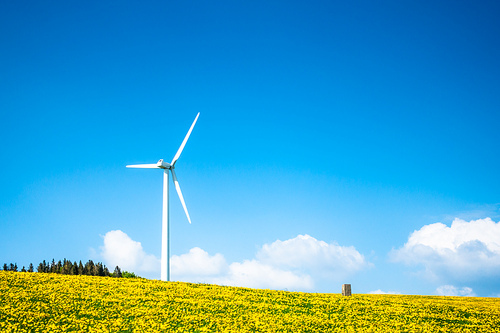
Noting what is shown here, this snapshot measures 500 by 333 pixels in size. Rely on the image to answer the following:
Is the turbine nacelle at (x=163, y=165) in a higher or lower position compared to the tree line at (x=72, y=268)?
higher

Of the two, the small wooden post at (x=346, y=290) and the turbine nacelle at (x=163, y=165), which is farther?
the turbine nacelle at (x=163, y=165)

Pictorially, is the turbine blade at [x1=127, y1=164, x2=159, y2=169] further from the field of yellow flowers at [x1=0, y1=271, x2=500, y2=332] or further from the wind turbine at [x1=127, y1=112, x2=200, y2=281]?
Answer: the field of yellow flowers at [x1=0, y1=271, x2=500, y2=332]

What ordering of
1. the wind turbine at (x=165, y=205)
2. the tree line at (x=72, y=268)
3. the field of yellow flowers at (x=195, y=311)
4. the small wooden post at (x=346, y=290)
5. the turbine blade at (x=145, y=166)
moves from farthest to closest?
the tree line at (x=72, y=268), the turbine blade at (x=145, y=166), the wind turbine at (x=165, y=205), the small wooden post at (x=346, y=290), the field of yellow flowers at (x=195, y=311)

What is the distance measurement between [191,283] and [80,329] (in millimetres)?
16333

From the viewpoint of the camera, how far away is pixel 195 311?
23.6 meters

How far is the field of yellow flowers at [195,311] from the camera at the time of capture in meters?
20.2

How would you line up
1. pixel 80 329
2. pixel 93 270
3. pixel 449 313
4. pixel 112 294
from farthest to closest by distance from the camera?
pixel 93 270, pixel 449 313, pixel 112 294, pixel 80 329

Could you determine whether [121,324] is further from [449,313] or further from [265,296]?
[449,313]

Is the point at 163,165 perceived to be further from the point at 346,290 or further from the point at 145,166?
the point at 346,290

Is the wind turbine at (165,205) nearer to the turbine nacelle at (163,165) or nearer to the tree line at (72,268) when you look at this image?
the turbine nacelle at (163,165)

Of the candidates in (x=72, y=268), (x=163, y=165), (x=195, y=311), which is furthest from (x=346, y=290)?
(x=72, y=268)

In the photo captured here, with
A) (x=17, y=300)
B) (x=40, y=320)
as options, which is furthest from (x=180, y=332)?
(x=17, y=300)

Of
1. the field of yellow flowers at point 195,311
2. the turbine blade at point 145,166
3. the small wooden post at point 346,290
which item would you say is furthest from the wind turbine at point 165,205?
the small wooden post at point 346,290

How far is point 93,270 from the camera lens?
70375 millimetres
